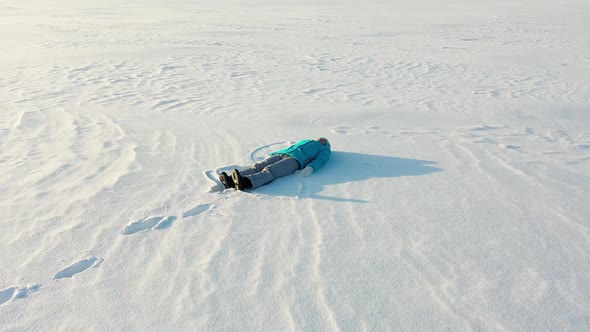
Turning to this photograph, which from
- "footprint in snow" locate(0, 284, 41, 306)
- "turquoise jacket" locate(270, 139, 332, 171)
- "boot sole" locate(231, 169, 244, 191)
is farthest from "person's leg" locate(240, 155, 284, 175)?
"footprint in snow" locate(0, 284, 41, 306)

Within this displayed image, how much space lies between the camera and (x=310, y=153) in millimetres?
5086

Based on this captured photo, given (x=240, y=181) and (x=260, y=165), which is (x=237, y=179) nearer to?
(x=240, y=181)

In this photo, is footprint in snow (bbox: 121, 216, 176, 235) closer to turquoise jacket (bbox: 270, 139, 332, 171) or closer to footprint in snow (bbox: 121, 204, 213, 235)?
footprint in snow (bbox: 121, 204, 213, 235)

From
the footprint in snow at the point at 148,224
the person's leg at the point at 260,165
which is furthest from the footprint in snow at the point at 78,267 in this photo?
the person's leg at the point at 260,165

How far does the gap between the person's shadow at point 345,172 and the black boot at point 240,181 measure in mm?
112

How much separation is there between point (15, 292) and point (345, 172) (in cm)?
307

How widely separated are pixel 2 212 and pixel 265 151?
8.87 feet

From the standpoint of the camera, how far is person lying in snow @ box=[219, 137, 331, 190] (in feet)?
14.7

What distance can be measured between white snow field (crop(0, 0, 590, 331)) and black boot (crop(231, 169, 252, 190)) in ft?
Result: 0.35

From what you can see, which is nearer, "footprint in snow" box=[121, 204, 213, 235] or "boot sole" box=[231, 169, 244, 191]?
"footprint in snow" box=[121, 204, 213, 235]

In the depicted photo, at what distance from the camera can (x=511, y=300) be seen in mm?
2957

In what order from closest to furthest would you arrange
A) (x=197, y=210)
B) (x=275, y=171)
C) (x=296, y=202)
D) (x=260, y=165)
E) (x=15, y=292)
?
(x=15, y=292) → (x=197, y=210) → (x=296, y=202) → (x=275, y=171) → (x=260, y=165)

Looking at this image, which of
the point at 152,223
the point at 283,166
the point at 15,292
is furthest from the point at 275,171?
the point at 15,292

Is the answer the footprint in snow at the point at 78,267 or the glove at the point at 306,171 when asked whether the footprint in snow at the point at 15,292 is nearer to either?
the footprint in snow at the point at 78,267
